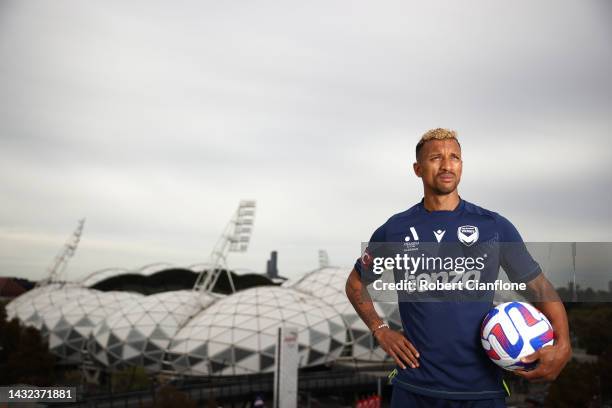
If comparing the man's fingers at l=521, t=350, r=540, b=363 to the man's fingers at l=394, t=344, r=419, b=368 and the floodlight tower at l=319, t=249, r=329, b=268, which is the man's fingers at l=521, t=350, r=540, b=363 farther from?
the floodlight tower at l=319, t=249, r=329, b=268

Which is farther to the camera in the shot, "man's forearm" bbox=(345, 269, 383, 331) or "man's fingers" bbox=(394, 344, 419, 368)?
"man's forearm" bbox=(345, 269, 383, 331)

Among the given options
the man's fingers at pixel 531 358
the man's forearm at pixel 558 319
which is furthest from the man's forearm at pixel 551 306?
the man's fingers at pixel 531 358

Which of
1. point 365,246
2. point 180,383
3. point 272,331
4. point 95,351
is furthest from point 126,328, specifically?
point 365,246

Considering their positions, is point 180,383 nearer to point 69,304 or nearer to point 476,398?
point 69,304

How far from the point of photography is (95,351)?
3797 cm

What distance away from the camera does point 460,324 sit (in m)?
3.24

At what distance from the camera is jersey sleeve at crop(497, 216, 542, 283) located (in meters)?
3.26

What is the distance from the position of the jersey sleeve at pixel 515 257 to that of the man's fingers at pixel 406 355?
2.85ft

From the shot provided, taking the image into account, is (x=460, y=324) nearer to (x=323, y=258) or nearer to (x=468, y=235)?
(x=468, y=235)

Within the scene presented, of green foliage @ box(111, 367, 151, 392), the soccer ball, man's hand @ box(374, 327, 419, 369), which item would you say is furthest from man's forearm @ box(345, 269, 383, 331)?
green foliage @ box(111, 367, 151, 392)

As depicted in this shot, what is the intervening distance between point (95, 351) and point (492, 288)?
1590 inches

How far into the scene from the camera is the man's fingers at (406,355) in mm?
3301

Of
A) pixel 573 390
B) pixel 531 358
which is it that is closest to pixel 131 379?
pixel 573 390

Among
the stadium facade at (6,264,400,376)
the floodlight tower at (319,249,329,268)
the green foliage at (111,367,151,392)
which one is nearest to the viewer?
the green foliage at (111,367,151,392)
